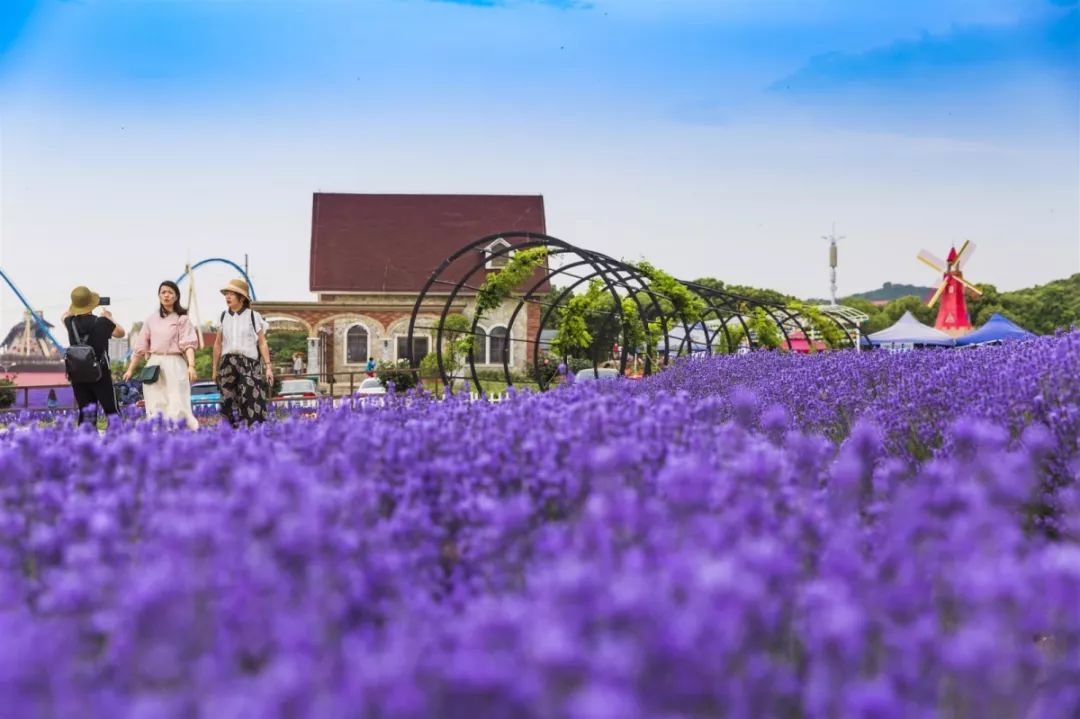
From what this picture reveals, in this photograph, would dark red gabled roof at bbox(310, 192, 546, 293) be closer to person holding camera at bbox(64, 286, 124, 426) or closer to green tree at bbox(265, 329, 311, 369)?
green tree at bbox(265, 329, 311, 369)

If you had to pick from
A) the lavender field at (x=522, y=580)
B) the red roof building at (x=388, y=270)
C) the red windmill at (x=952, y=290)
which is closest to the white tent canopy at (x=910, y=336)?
the red windmill at (x=952, y=290)

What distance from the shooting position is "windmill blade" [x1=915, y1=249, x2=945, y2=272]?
170 ft

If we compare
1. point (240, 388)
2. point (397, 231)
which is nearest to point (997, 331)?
point (397, 231)

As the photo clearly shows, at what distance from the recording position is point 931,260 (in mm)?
51750

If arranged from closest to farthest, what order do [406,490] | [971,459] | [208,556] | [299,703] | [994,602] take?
[299,703], [994,602], [208,556], [406,490], [971,459]

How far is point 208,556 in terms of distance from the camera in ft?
5.82

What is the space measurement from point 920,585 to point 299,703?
1.15 meters

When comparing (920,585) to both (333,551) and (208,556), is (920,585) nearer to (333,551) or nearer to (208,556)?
(333,551)

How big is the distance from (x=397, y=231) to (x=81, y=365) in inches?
1226

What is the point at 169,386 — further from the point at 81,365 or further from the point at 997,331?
the point at 997,331

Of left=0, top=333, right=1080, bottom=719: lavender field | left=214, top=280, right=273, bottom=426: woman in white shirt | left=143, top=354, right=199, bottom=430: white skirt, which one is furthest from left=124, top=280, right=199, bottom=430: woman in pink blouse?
left=0, top=333, right=1080, bottom=719: lavender field

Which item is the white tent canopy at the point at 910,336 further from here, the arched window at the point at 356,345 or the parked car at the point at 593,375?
the parked car at the point at 593,375

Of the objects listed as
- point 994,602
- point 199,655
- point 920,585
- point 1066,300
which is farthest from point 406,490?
point 1066,300

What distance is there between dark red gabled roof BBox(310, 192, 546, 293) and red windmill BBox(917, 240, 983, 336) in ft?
64.5
